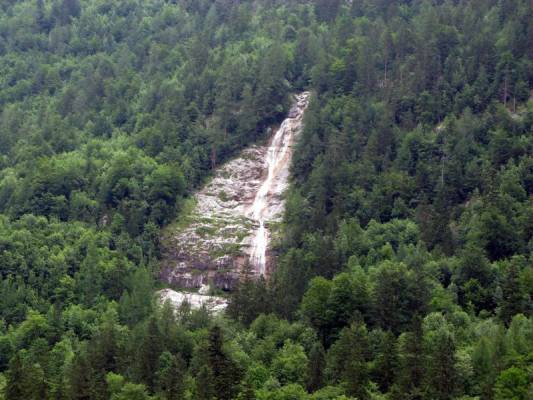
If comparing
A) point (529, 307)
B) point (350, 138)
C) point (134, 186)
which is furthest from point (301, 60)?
point (529, 307)

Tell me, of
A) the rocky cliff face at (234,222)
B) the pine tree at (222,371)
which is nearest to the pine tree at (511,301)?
the pine tree at (222,371)

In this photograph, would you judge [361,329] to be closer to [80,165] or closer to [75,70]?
[80,165]

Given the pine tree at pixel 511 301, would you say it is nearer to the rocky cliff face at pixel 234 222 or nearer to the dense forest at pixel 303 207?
the dense forest at pixel 303 207

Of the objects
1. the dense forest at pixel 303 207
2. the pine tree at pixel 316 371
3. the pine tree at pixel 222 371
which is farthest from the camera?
the dense forest at pixel 303 207

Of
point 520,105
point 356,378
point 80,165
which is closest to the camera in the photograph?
point 356,378

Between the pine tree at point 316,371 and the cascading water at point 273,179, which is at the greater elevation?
the pine tree at point 316,371

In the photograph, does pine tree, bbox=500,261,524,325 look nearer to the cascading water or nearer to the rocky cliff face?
the rocky cliff face

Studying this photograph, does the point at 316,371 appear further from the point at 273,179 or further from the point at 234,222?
the point at 273,179
